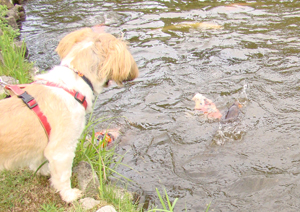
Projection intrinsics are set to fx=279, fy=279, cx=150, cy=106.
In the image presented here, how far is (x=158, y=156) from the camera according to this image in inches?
169

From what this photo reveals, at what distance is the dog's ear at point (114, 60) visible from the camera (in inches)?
105

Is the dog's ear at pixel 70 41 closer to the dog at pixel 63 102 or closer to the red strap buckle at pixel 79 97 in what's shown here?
the dog at pixel 63 102

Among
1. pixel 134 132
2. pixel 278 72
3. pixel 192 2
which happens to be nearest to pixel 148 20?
pixel 192 2

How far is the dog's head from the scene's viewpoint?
2.68 metres

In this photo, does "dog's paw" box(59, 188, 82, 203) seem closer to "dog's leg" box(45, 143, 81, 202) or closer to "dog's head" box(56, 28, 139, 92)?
"dog's leg" box(45, 143, 81, 202)

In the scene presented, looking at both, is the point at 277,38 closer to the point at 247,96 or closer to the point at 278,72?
the point at 278,72

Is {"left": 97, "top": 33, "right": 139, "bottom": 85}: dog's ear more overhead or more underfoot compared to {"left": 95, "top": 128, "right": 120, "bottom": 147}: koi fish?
more overhead

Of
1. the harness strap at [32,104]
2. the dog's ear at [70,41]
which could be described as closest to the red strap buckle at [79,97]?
the harness strap at [32,104]

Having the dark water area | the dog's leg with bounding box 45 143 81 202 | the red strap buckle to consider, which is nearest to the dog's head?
the red strap buckle

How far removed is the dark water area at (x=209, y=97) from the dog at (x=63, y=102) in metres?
1.44

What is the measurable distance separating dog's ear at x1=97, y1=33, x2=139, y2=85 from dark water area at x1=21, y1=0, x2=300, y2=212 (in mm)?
1604

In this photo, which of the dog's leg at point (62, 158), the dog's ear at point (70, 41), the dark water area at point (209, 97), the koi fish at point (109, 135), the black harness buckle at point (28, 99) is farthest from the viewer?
the koi fish at point (109, 135)

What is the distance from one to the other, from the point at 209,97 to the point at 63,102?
347 centimetres

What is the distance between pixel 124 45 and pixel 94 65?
0.36 meters
